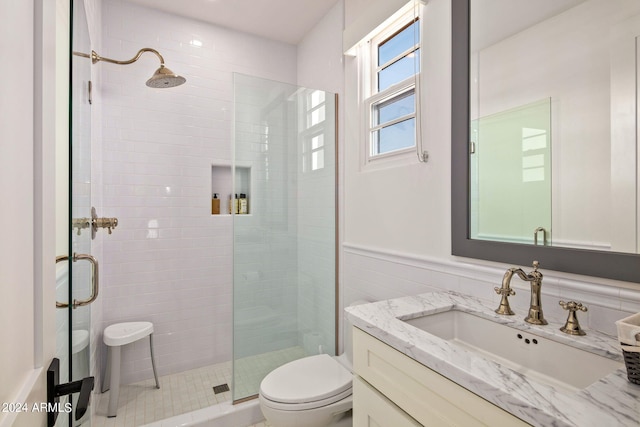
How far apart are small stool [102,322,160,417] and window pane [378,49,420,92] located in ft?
7.39

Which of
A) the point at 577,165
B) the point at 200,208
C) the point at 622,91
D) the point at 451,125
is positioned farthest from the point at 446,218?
the point at 200,208

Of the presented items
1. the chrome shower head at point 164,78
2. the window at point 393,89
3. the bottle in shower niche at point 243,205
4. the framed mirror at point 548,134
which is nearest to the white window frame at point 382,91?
the window at point 393,89

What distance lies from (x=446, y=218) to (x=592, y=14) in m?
0.84

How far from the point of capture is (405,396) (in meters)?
0.93

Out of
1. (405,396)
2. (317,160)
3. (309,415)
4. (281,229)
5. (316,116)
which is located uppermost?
(316,116)

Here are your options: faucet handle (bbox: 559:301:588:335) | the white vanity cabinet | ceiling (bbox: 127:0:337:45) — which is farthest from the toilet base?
ceiling (bbox: 127:0:337:45)

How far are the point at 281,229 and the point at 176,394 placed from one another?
1.34m

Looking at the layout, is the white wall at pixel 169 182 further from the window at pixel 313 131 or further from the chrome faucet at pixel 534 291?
the chrome faucet at pixel 534 291

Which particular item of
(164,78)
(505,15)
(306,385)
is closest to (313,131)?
(164,78)

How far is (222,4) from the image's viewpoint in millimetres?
2342

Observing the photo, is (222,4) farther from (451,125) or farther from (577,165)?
(577,165)

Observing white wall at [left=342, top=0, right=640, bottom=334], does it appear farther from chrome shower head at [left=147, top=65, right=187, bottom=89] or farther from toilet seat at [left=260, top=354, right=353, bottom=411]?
chrome shower head at [left=147, top=65, right=187, bottom=89]

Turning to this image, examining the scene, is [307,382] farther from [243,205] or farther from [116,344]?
[116,344]

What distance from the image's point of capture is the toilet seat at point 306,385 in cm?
147
